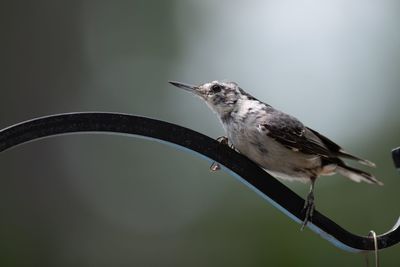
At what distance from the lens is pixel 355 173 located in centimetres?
451

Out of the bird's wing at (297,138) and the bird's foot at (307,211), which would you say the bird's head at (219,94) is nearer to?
the bird's wing at (297,138)

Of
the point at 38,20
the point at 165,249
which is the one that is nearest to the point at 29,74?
the point at 38,20

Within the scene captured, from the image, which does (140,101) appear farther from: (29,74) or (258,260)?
(258,260)

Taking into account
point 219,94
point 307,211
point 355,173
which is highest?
point 219,94

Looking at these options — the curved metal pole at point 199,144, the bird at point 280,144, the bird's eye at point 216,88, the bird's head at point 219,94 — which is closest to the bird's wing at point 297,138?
the bird at point 280,144

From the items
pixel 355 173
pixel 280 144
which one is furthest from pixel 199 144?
pixel 355 173

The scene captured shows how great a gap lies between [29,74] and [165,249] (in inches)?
120

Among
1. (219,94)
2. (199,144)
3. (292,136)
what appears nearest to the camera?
(199,144)

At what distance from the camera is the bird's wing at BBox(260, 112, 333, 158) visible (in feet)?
14.6

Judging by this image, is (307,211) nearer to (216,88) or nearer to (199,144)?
(199,144)

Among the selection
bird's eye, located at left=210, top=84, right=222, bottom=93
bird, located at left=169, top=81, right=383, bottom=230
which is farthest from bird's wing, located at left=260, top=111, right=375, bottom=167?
bird's eye, located at left=210, top=84, right=222, bottom=93

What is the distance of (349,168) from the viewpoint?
4535mm

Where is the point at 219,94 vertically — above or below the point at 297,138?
above

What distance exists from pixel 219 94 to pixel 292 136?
0.63m
